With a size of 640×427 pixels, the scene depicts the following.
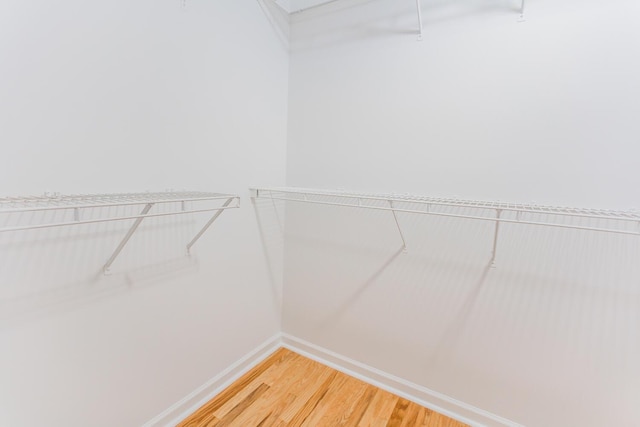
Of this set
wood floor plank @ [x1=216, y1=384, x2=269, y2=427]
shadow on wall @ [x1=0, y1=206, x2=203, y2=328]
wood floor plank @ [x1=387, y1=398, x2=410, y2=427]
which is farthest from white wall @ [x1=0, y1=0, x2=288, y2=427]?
wood floor plank @ [x1=387, y1=398, x2=410, y2=427]

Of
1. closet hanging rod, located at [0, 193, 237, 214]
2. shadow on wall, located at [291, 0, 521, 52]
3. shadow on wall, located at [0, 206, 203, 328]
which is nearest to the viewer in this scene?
closet hanging rod, located at [0, 193, 237, 214]

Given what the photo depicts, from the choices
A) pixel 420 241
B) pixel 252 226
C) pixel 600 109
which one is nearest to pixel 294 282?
pixel 252 226

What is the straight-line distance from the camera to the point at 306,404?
1757mm

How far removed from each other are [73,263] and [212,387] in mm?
1097

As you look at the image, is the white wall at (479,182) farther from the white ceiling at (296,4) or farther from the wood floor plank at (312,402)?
the wood floor plank at (312,402)

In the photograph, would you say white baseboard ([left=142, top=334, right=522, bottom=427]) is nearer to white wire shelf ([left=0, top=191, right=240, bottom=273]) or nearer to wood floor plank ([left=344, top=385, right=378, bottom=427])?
wood floor plank ([left=344, top=385, right=378, bottom=427])

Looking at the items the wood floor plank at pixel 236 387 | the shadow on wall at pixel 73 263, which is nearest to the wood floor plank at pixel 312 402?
the wood floor plank at pixel 236 387

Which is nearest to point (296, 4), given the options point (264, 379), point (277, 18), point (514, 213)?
point (277, 18)

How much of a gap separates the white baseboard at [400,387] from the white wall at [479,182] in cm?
5

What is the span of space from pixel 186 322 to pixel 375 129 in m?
1.56

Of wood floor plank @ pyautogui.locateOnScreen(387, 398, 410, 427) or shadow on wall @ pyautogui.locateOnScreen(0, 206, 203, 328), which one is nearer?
shadow on wall @ pyautogui.locateOnScreen(0, 206, 203, 328)

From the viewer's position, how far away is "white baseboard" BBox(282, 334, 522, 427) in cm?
164

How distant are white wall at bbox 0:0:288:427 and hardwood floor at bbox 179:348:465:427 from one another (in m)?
0.20

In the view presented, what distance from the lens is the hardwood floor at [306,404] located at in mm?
1639
